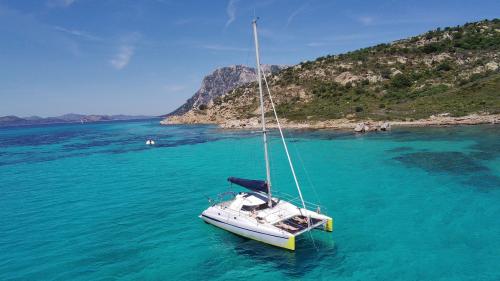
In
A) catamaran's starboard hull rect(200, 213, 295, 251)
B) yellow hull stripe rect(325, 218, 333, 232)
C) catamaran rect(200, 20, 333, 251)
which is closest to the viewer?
catamaran's starboard hull rect(200, 213, 295, 251)

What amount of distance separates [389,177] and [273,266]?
22.3 metres

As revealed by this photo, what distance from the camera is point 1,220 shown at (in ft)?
98.3

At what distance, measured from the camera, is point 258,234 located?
2122 centimetres

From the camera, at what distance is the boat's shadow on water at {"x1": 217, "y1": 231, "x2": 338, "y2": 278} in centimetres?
1914

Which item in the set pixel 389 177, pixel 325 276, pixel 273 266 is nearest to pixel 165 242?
pixel 273 266

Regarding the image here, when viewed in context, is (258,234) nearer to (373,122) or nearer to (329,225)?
(329,225)

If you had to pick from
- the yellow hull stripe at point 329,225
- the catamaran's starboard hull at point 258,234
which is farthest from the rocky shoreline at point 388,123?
the catamaran's starboard hull at point 258,234

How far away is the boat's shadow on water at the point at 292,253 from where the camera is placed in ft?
62.8

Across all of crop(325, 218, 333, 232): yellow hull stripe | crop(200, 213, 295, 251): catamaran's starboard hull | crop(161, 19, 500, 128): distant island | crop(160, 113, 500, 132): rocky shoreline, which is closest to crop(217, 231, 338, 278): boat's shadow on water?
crop(200, 213, 295, 251): catamaran's starboard hull

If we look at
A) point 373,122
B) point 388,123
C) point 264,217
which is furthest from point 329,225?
point 373,122

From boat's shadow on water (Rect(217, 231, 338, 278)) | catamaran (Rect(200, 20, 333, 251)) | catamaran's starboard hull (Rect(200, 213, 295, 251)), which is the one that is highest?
catamaran (Rect(200, 20, 333, 251))

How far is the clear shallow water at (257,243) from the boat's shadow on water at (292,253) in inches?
2.9

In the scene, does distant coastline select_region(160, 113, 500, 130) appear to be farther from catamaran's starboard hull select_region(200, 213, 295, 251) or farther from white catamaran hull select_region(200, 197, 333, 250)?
catamaran's starboard hull select_region(200, 213, 295, 251)

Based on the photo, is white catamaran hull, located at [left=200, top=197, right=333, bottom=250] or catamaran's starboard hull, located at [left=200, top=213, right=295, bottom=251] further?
white catamaran hull, located at [left=200, top=197, right=333, bottom=250]
